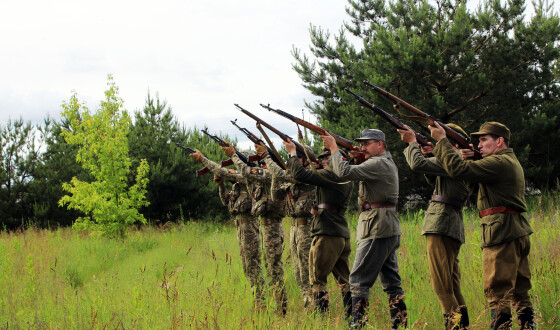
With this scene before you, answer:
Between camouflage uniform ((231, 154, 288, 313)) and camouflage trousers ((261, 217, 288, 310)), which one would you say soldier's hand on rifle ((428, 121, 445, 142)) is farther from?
camouflage trousers ((261, 217, 288, 310))

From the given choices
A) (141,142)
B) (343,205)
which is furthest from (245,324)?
(141,142)

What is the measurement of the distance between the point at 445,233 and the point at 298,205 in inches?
79.9

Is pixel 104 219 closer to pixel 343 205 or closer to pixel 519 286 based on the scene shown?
pixel 343 205

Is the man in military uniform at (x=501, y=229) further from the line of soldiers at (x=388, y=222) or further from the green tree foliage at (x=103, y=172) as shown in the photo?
the green tree foliage at (x=103, y=172)

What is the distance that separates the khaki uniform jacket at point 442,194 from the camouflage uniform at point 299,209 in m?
1.64

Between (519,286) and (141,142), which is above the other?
(141,142)

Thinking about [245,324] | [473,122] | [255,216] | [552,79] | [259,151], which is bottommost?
[245,324]

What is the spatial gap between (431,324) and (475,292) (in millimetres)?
898

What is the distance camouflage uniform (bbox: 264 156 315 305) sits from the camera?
6.07 metres

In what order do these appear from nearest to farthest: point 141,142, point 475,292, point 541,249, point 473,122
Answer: point 475,292 < point 541,249 < point 473,122 < point 141,142

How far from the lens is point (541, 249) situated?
698cm

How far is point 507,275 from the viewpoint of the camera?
13.6ft

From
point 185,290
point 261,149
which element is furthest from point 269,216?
point 185,290

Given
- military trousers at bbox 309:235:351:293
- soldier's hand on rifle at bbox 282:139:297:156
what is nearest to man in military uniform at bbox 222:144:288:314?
soldier's hand on rifle at bbox 282:139:297:156
